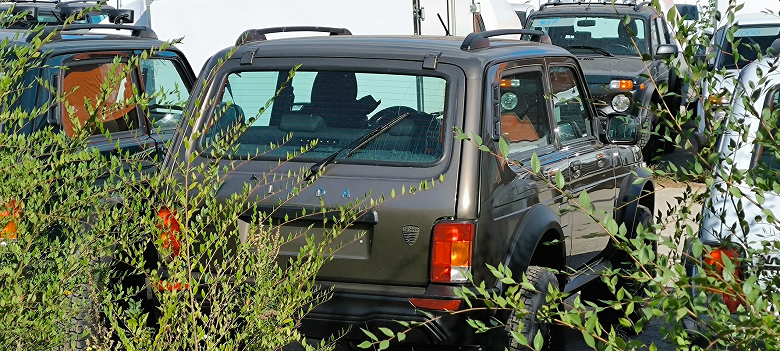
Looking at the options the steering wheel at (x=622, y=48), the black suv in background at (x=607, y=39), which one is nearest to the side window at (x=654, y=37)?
the black suv in background at (x=607, y=39)

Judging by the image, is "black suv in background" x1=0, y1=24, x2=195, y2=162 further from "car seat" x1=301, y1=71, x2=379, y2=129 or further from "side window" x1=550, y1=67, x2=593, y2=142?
"side window" x1=550, y1=67, x2=593, y2=142

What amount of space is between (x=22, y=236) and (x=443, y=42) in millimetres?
2541

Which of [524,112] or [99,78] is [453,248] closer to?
[524,112]

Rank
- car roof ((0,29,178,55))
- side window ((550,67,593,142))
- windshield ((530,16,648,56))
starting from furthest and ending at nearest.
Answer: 1. windshield ((530,16,648,56))
2. car roof ((0,29,178,55))
3. side window ((550,67,593,142))

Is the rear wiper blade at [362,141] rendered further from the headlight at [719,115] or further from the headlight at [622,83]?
the headlight at [622,83]

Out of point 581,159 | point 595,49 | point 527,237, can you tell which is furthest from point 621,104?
point 527,237

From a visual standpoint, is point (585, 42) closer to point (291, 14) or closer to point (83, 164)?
point (291, 14)

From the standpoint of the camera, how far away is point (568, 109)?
18.8 feet

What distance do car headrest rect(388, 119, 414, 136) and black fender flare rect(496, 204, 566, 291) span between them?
0.65m

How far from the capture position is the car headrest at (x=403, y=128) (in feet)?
14.8

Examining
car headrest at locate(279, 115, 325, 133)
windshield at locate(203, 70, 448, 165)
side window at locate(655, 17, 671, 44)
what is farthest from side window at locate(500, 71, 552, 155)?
side window at locate(655, 17, 671, 44)

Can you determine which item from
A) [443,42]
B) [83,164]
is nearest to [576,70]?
[443,42]

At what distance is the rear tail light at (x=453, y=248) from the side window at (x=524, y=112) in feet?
2.51

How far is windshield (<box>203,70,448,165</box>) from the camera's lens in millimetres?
4465
